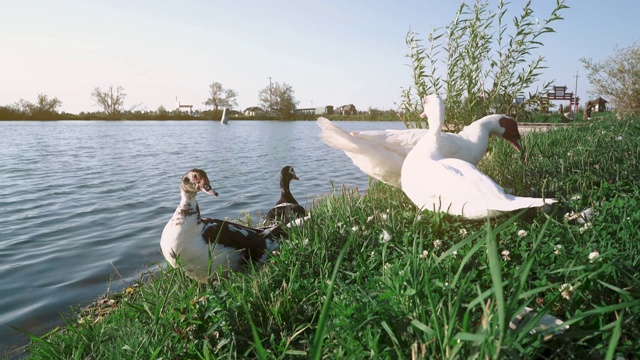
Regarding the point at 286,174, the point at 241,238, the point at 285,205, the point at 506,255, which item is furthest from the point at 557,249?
the point at 286,174

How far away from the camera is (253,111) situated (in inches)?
5039

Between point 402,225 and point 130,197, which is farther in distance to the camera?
point 130,197

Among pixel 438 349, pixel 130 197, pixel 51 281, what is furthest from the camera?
pixel 130 197

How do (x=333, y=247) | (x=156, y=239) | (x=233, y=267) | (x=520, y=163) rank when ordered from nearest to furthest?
(x=333, y=247) < (x=233, y=267) < (x=520, y=163) < (x=156, y=239)

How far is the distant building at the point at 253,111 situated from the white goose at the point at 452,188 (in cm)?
11756

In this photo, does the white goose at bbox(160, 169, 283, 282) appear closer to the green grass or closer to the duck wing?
the duck wing

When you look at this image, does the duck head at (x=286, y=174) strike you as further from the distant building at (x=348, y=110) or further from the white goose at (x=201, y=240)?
the distant building at (x=348, y=110)

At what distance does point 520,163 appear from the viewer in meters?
5.96

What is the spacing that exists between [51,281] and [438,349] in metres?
6.39

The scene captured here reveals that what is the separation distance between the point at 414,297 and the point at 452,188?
1.82m

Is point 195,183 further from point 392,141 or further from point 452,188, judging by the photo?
point 392,141

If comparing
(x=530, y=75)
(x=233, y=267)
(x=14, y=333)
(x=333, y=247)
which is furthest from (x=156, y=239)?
(x=530, y=75)

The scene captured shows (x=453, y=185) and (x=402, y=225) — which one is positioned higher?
(x=453, y=185)

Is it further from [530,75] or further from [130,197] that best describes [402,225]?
[130,197]
